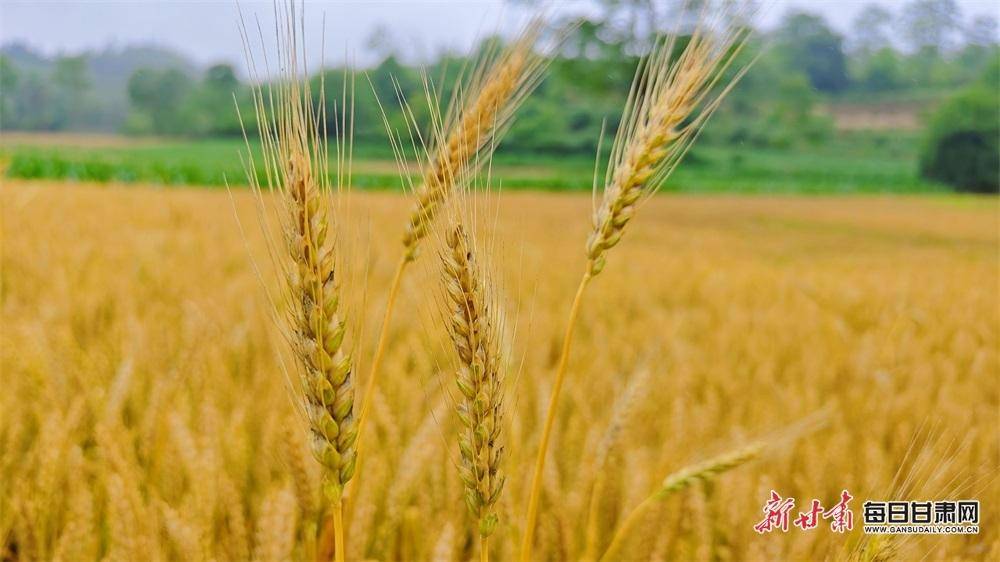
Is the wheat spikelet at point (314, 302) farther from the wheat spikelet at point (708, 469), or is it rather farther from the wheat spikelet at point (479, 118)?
the wheat spikelet at point (708, 469)

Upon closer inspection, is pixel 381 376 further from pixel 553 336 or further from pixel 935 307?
pixel 935 307

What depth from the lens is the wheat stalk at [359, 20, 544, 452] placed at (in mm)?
606

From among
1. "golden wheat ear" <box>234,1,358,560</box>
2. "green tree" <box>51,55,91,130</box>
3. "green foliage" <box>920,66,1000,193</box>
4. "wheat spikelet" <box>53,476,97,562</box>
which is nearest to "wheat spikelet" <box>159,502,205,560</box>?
"wheat spikelet" <box>53,476,97,562</box>

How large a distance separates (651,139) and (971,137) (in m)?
28.4

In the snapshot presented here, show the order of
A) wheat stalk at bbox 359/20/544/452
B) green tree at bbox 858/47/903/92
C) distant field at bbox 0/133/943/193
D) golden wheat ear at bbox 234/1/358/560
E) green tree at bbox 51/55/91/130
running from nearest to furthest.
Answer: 1. golden wheat ear at bbox 234/1/358/560
2. wheat stalk at bbox 359/20/544/452
3. distant field at bbox 0/133/943/193
4. green tree at bbox 858/47/903/92
5. green tree at bbox 51/55/91/130

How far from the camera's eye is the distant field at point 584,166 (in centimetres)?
1966

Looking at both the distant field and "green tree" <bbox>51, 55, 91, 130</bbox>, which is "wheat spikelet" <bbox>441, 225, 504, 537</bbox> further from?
"green tree" <bbox>51, 55, 91, 130</bbox>

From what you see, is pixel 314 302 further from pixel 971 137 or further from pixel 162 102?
pixel 162 102

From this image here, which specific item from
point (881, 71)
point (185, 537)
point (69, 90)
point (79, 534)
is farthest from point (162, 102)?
point (185, 537)

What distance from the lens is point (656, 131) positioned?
1.95 feet

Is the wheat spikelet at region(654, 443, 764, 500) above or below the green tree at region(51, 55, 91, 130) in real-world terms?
below

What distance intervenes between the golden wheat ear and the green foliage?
90.3 ft

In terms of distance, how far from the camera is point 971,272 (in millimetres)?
4617

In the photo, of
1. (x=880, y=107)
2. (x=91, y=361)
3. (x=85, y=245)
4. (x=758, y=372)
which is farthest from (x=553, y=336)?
(x=880, y=107)
